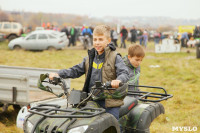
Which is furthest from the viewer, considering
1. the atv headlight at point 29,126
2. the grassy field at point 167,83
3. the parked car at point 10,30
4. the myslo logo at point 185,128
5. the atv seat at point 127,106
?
the parked car at point 10,30

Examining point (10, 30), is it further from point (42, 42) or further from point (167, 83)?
point (167, 83)

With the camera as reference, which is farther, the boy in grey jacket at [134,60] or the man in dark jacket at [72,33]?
the man in dark jacket at [72,33]

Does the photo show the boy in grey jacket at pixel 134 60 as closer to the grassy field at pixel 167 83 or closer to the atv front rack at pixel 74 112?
the grassy field at pixel 167 83

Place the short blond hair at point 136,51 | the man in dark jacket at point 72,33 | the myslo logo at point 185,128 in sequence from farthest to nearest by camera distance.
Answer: the man in dark jacket at point 72,33, the myslo logo at point 185,128, the short blond hair at point 136,51

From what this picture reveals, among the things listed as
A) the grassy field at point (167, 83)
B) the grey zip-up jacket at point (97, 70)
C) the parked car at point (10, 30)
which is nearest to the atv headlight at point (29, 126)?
the grey zip-up jacket at point (97, 70)

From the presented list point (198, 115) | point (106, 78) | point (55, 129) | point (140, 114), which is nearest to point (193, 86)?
point (198, 115)

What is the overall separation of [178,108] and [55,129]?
5.03 m

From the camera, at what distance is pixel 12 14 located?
113875 mm

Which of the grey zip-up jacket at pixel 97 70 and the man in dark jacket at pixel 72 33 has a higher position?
the grey zip-up jacket at pixel 97 70

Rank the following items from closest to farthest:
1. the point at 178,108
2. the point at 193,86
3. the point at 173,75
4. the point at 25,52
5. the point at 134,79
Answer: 1. the point at 134,79
2. the point at 178,108
3. the point at 193,86
4. the point at 173,75
5. the point at 25,52

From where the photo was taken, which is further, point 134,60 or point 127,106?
point 134,60

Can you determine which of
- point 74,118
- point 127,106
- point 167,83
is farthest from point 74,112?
point 167,83

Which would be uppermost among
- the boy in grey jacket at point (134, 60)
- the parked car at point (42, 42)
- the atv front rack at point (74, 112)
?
the boy in grey jacket at point (134, 60)

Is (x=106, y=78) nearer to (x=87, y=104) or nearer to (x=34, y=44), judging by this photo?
(x=87, y=104)
